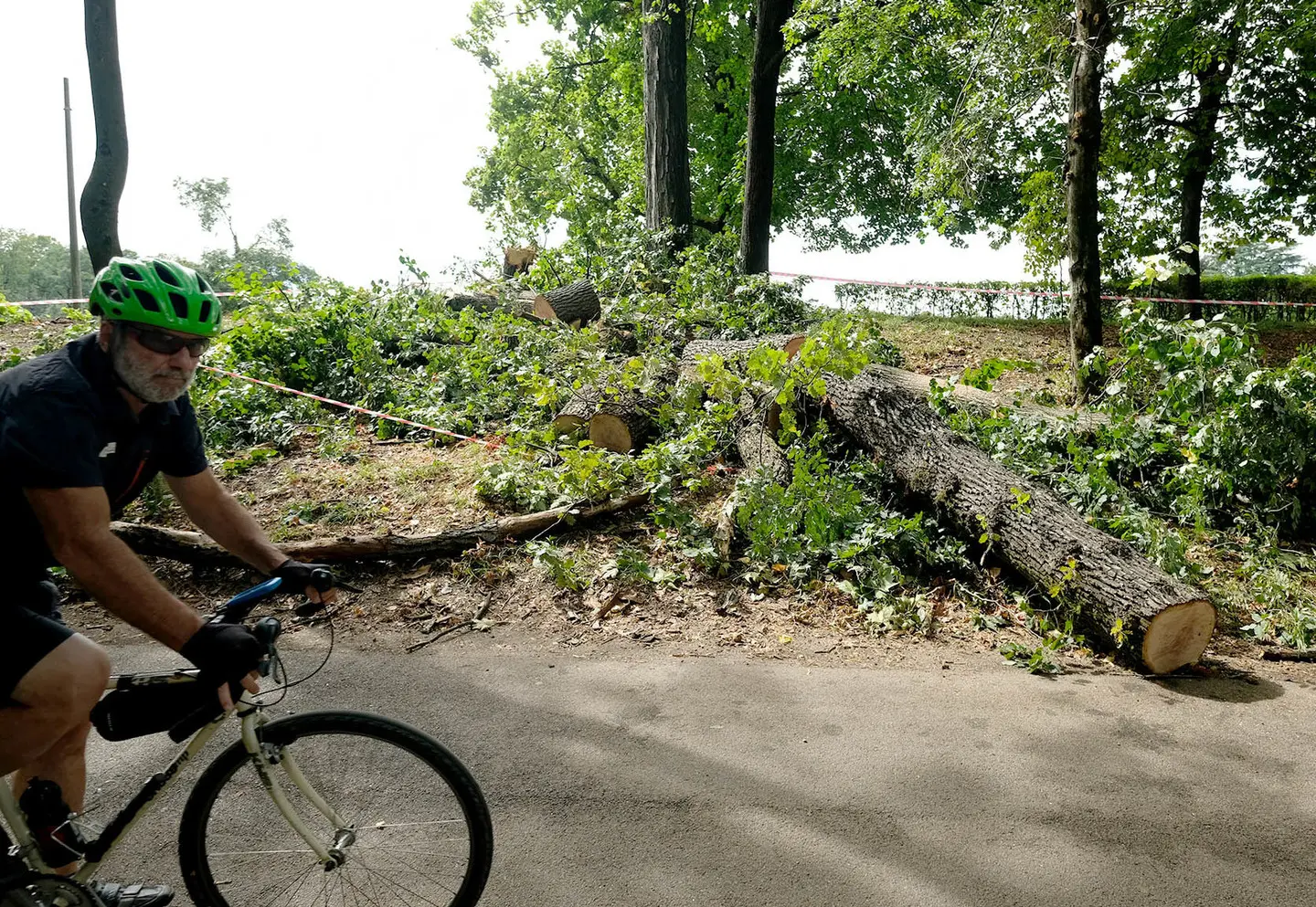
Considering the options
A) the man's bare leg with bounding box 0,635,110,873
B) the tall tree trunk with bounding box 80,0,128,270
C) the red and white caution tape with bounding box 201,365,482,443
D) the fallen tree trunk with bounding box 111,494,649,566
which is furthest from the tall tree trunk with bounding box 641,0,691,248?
the man's bare leg with bounding box 0,635,110,873

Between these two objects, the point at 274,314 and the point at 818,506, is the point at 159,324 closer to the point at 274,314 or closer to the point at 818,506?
the point at 818,506

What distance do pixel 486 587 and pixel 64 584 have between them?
122 inches

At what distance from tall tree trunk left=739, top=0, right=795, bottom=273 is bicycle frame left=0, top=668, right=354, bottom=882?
1252cm

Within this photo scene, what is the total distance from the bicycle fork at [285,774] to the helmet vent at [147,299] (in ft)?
4.05

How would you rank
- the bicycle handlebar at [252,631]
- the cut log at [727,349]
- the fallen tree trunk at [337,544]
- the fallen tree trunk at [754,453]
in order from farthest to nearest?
the cut log at [727,349] → the fallen tree trunk at [754,453] → the fallen tree trunk at [337,544] → the bicycle handlebar at [252,631]

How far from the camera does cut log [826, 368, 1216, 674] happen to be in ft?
16.4

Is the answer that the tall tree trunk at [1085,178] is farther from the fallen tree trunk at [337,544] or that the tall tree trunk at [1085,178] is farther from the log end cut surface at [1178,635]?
the fallen tree trunk at [337,544]

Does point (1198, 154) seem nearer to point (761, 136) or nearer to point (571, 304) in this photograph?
point (761, 136)

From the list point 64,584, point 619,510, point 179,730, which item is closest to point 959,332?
point 619,510

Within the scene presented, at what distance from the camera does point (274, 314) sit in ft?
36.3

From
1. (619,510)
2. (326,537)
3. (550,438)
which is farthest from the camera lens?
(550,438)

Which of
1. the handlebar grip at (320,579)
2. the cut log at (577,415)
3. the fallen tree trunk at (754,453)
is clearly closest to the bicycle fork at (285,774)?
the handlebar grip at (320,579)

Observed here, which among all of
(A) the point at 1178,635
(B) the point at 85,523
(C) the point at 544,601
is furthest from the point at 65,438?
(A) the point at 1178,635

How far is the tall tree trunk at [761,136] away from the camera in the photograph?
46.8 feet
